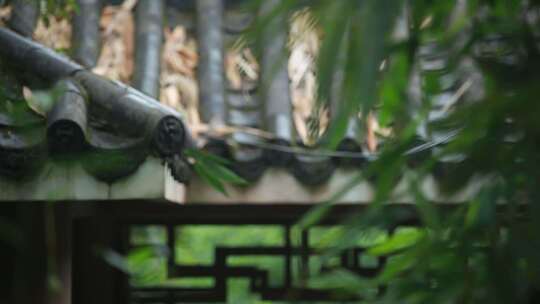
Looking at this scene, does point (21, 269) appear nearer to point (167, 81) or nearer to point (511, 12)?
point (167, 81)

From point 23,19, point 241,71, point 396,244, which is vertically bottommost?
point 396,244

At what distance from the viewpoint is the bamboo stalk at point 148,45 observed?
10.2ft

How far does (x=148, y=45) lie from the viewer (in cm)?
332

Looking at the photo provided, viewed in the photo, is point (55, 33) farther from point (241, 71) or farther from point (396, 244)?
point (396, 244)

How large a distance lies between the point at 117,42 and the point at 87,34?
12cm

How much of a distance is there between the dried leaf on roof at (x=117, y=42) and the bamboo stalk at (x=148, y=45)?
4cm

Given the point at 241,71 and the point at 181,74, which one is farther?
the point at 181,74

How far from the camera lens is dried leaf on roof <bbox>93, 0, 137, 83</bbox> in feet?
10.7

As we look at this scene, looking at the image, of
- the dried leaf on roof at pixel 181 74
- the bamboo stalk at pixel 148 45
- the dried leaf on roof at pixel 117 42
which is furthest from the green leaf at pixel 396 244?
the dried leaf on roof at pixel 117 42

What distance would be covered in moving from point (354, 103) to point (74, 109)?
51.7 inches

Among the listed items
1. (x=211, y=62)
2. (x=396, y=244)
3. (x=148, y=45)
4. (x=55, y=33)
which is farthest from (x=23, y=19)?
(x=396, y=244)

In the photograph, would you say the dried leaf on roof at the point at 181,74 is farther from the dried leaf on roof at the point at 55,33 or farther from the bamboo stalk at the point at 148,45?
the dried leaf on roof at the point at 55,33

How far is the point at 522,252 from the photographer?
102cm

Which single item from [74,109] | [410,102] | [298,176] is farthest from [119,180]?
[410,102]
